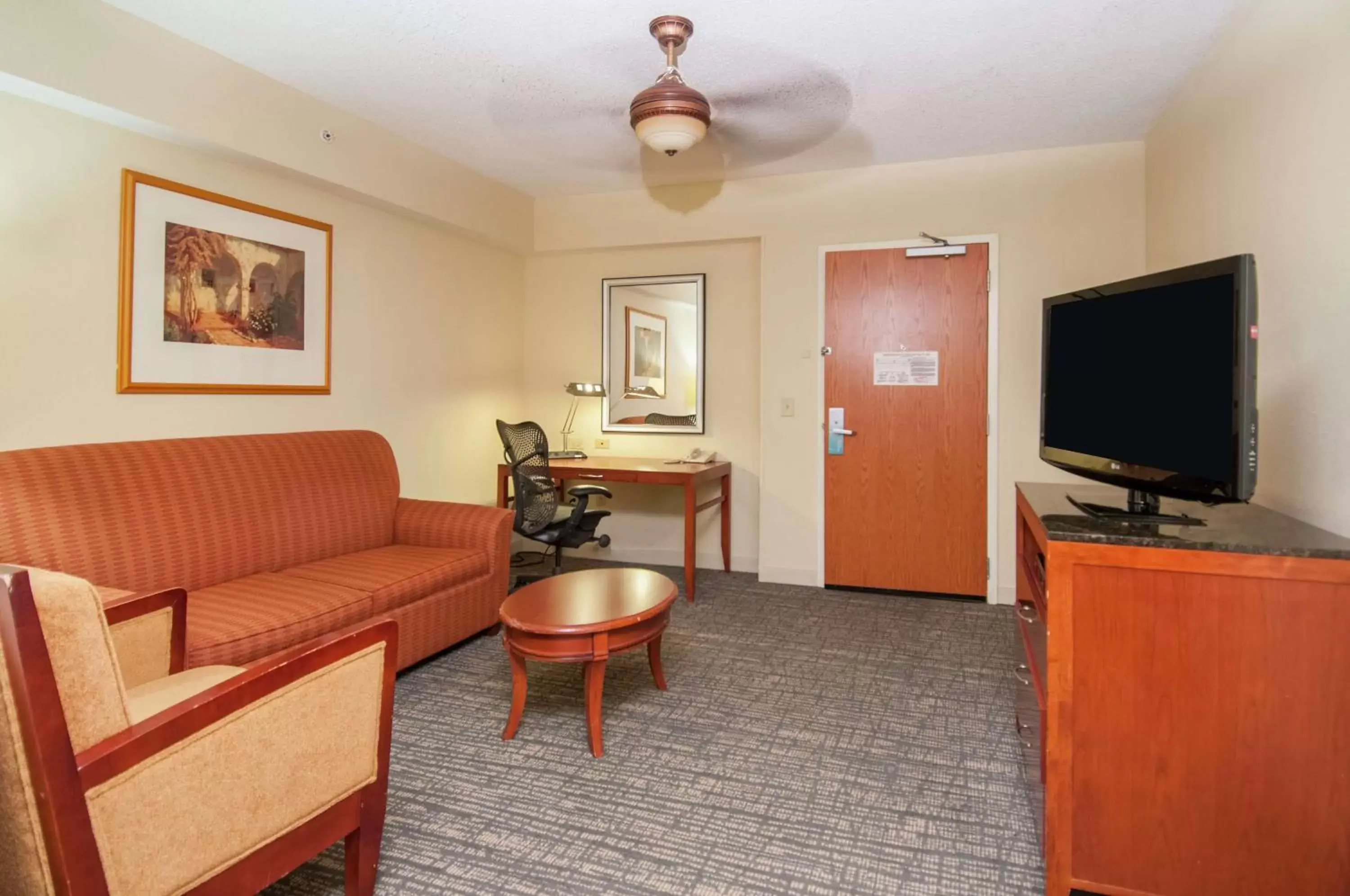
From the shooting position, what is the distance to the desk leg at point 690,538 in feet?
12.9

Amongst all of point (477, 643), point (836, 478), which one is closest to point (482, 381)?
point (477, 643)

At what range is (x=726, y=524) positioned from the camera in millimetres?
A: 4590

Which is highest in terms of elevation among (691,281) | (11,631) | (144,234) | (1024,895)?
(691,281)

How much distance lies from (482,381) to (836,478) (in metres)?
2.35

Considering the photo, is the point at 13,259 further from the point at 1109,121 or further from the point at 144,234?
the point at 1109,121

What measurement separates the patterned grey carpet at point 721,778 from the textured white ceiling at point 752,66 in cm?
244

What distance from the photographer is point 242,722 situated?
1285 millimetres

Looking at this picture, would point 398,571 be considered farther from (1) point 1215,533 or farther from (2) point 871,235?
(2) point 871,235

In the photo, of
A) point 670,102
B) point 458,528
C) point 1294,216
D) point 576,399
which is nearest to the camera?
point 1294,216

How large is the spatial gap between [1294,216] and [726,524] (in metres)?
3.18

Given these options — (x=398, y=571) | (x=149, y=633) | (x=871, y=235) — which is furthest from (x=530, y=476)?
(x=871, y=235)

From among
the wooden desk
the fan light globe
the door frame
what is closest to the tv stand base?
the fan light globe

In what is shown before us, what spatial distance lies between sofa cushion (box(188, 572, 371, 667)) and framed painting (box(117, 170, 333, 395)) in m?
0.89

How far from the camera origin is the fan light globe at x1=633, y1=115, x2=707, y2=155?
2.60 meters
